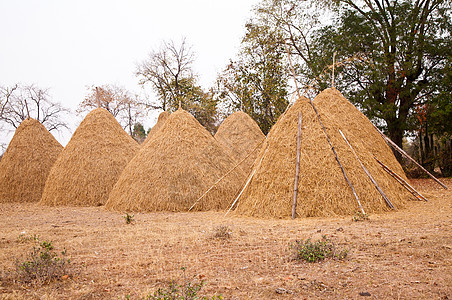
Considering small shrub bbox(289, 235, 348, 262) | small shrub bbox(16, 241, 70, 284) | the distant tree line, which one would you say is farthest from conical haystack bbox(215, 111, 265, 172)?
small shrub bbox(16, 241, 70, 284)

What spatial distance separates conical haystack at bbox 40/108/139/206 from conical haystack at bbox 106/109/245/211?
1.81m

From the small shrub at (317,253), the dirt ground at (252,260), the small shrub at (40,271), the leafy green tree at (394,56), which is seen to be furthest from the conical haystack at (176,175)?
the leafy green tree at (394,56)

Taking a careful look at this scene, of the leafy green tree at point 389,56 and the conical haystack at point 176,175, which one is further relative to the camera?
the leafy green tree at point 389,56

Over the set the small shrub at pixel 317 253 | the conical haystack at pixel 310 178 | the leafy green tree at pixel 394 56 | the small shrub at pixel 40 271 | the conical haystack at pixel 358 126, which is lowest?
the small shrub at pixel 40 271

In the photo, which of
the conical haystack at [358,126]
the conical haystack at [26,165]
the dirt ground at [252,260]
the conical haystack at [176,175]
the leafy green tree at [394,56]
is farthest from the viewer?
the leafy green tree at [394,56]

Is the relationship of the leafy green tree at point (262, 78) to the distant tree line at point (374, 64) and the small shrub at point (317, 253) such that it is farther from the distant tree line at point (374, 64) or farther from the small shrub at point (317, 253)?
the small shrub at point (317, 253)

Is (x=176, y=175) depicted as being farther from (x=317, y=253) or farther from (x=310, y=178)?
(x=317, y=253)

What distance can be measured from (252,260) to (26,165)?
12.5 m

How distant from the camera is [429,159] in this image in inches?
670

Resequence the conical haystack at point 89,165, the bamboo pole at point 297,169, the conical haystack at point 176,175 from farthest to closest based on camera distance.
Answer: the conical haystack at point 89,165
the conical haystack at point 176,175
the bamboo pole at point 297,169

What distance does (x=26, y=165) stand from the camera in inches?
545

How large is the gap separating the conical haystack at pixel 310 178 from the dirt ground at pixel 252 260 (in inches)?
19.8

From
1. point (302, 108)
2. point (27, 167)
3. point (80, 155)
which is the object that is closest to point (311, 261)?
point (302, 108)

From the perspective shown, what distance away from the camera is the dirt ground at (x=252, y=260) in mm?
3256
